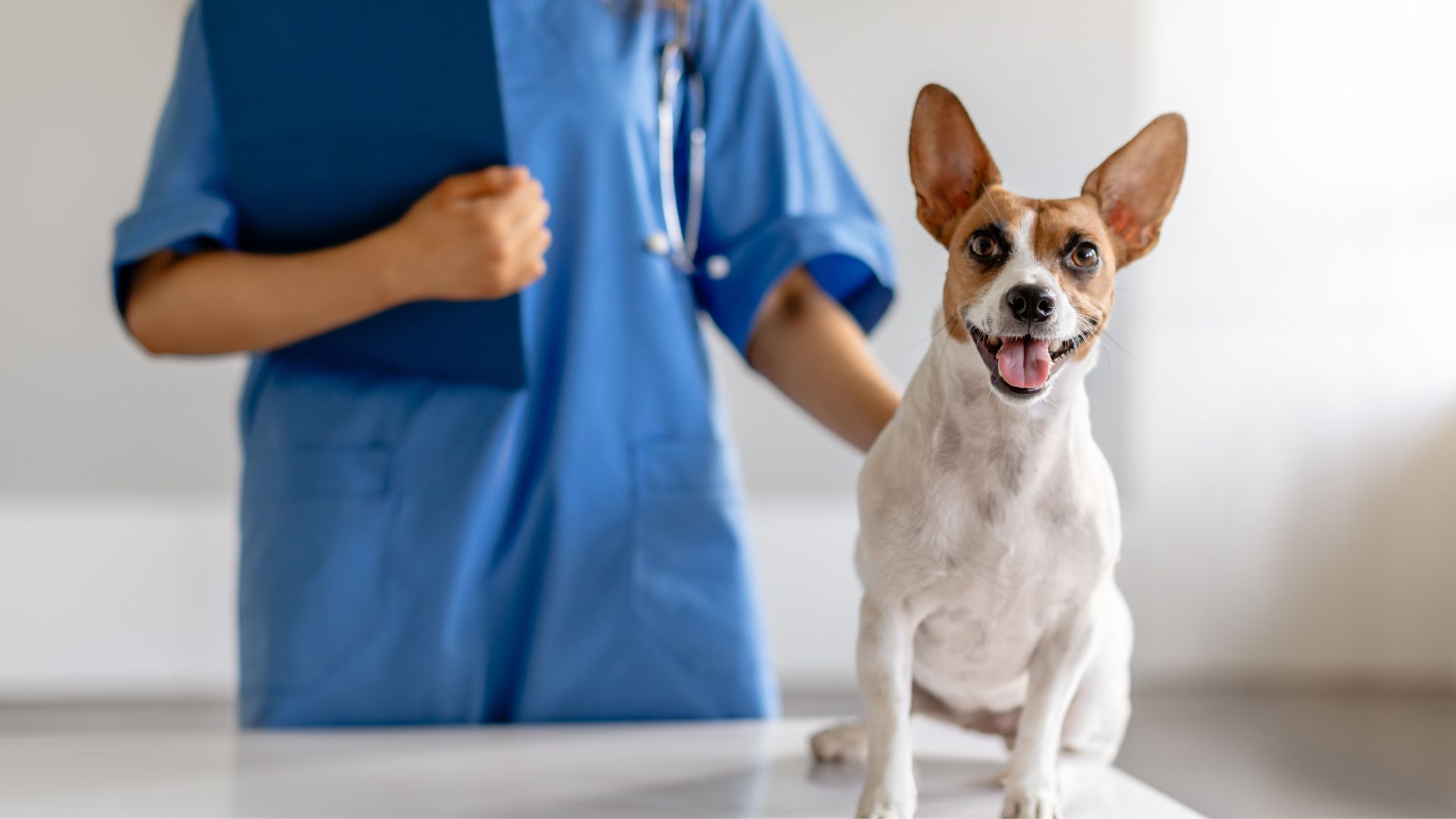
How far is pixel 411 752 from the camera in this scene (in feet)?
2.47

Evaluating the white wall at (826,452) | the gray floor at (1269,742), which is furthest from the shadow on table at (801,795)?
the white wall at (826,452)

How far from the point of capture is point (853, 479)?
2805 millimetres

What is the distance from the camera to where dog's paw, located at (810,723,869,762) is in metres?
0.72

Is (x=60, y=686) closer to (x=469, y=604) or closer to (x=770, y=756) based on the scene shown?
(x=469, y=604)

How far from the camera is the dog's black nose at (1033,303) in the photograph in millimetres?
471

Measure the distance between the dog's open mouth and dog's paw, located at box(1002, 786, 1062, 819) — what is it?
0.65 ft

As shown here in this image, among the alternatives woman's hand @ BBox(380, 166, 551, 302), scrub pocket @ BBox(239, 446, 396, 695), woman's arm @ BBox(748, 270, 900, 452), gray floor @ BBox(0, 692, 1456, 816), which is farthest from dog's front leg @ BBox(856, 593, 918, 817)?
gray floor @ BBox(0, 692, 1456, 816)

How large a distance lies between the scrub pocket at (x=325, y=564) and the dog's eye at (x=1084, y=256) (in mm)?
580

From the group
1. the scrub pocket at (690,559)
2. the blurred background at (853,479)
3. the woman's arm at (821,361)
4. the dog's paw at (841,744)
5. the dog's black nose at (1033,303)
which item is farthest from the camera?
the blurred background at (853,479)

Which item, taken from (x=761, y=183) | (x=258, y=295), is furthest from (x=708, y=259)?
(x=258, y=295)

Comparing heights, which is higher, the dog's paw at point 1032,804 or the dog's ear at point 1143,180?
the dog's ear at point 1143,180

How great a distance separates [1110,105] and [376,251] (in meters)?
0.70

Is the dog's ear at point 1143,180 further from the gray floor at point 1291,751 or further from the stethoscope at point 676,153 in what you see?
the gray floor at point 1291,751

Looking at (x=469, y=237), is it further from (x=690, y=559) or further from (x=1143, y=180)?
(x=1143, y=180)
